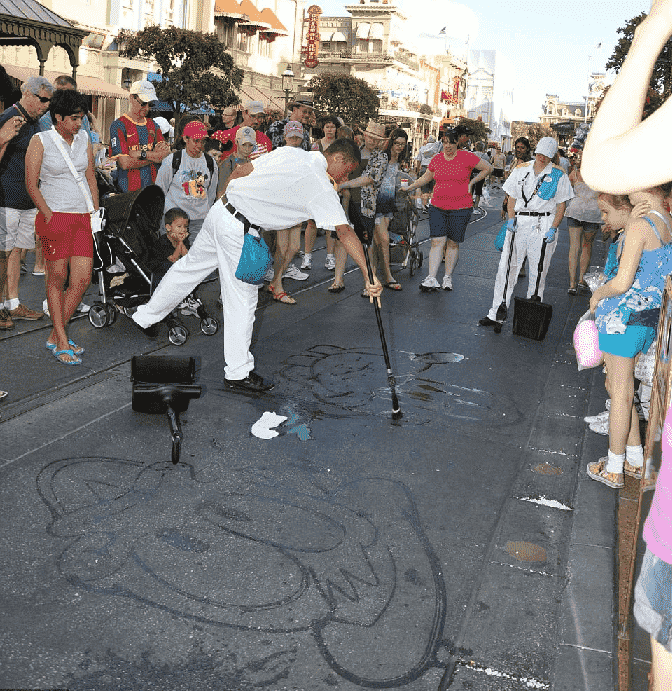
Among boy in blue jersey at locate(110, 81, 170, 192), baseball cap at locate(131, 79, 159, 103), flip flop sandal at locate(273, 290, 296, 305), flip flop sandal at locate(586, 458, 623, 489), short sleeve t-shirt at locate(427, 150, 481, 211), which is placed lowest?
flip flop sandal at locate(273, 290, 296, 305)

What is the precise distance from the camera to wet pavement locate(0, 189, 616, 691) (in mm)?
3141

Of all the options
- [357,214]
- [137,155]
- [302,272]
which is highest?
[137,155]

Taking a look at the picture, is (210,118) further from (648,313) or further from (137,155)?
(648,313)

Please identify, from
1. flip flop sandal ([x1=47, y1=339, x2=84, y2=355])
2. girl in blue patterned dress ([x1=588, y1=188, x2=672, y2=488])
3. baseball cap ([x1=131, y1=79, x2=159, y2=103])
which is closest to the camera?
girl in blue patterned dress ([x1=588, y1=188, x2=672, y2=488])

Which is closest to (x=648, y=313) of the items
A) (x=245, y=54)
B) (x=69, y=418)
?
(x=69, y=418)

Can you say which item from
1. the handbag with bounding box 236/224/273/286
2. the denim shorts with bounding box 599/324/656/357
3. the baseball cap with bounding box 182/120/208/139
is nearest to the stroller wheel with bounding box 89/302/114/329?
the baseball cap with bounding box 182/120/208/139

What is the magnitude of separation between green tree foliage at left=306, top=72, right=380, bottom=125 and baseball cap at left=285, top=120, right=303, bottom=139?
51.9m

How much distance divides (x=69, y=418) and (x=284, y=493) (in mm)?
1692

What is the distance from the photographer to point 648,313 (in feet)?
14.9

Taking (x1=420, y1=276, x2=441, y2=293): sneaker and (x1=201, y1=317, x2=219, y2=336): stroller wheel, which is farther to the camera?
(x1=420, y1=276, x2=441, y2=293): sneaker

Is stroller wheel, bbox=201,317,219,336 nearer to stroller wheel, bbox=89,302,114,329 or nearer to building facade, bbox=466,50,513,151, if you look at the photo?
stroller wheel, bbox=89,302,114,329

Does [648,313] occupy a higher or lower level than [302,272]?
higher

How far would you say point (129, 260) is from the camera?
752 centimetres

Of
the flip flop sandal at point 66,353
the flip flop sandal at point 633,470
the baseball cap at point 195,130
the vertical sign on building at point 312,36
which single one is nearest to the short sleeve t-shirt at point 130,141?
the baseball cap at point 195,130
